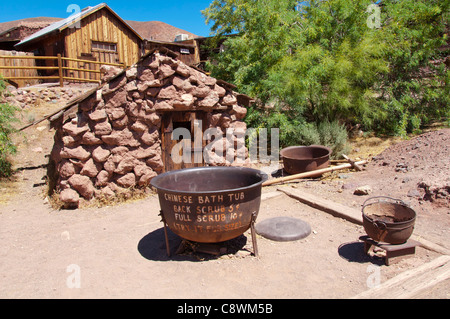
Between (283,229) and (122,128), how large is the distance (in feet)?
11.9

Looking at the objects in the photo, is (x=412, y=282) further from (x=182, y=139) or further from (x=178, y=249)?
(x=182, y=139)

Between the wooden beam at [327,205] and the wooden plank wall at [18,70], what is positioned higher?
the wooden plank wall at [18,70]

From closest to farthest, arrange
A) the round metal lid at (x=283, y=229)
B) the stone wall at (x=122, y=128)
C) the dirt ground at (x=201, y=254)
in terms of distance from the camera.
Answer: the dirt ground at (x=201, y=254)
the round metal lid at (x=283, y=229)
the stone wall at (x=122, y=128)

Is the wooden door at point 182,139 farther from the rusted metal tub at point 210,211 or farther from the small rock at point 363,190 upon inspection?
the small rock at point 363,190

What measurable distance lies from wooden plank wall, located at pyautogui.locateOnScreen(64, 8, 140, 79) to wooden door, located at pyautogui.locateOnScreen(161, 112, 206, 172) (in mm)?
12531

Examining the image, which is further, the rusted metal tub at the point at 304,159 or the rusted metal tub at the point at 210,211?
the rusted metal tub at the point at 304,159

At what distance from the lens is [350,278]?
3.71 m

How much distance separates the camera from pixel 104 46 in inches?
734

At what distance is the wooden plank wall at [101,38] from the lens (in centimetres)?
1714

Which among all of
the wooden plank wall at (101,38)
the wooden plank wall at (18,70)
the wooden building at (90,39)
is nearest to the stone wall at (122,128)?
the wooden building at (90,39)

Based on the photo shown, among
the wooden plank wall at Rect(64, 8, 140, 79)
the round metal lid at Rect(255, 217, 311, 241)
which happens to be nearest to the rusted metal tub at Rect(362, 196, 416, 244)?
the round metal lid at Rect(255, 217, 311, 241)

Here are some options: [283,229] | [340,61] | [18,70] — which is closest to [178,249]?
→ [283,229]

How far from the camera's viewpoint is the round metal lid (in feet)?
15.7

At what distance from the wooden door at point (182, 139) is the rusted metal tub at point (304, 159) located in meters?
2.05
